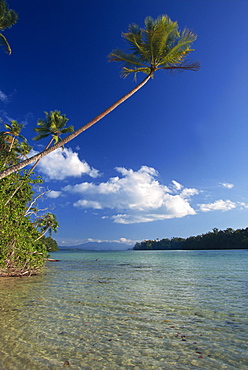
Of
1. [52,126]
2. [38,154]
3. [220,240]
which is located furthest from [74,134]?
[220,240]

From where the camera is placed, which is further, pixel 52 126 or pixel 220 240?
pixel 220 240

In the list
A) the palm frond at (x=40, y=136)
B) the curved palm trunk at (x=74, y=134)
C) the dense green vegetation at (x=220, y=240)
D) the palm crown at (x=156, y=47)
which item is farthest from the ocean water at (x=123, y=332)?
the dense green vegetation at (x=220, y=240)

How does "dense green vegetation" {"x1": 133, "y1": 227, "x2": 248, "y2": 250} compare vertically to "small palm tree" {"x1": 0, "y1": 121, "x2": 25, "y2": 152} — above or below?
below

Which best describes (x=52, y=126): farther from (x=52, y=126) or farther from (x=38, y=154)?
(x=38, y=154)

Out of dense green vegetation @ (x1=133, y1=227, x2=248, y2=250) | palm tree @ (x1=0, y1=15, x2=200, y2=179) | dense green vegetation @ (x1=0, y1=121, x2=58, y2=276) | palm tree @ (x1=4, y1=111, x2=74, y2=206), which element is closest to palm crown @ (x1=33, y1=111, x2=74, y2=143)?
palm tree @ (x1=4, y1=111, x2=74, y2=206)

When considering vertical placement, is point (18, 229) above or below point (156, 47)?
below

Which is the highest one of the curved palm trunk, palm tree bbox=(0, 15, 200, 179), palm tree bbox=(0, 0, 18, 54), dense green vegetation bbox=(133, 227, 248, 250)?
palm tree bbox=(0, 0, 18, 54)

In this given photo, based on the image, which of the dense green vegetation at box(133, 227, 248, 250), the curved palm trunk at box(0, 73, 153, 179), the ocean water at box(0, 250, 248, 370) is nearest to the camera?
the ocean water at box(0, 250, 248, 370)

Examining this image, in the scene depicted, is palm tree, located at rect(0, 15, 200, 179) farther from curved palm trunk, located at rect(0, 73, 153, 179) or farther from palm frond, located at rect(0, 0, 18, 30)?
palm frond, located at rect(0, 0, 18, 30)

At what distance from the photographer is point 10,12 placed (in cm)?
1486

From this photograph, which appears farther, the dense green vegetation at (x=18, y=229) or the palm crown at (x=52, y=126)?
the palm crown at (x=52, y=126)

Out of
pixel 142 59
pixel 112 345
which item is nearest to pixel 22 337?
pixel 112 345

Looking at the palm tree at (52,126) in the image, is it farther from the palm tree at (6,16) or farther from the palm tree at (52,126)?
the palm tree at (6,16)

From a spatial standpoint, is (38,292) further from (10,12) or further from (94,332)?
(10,12)
